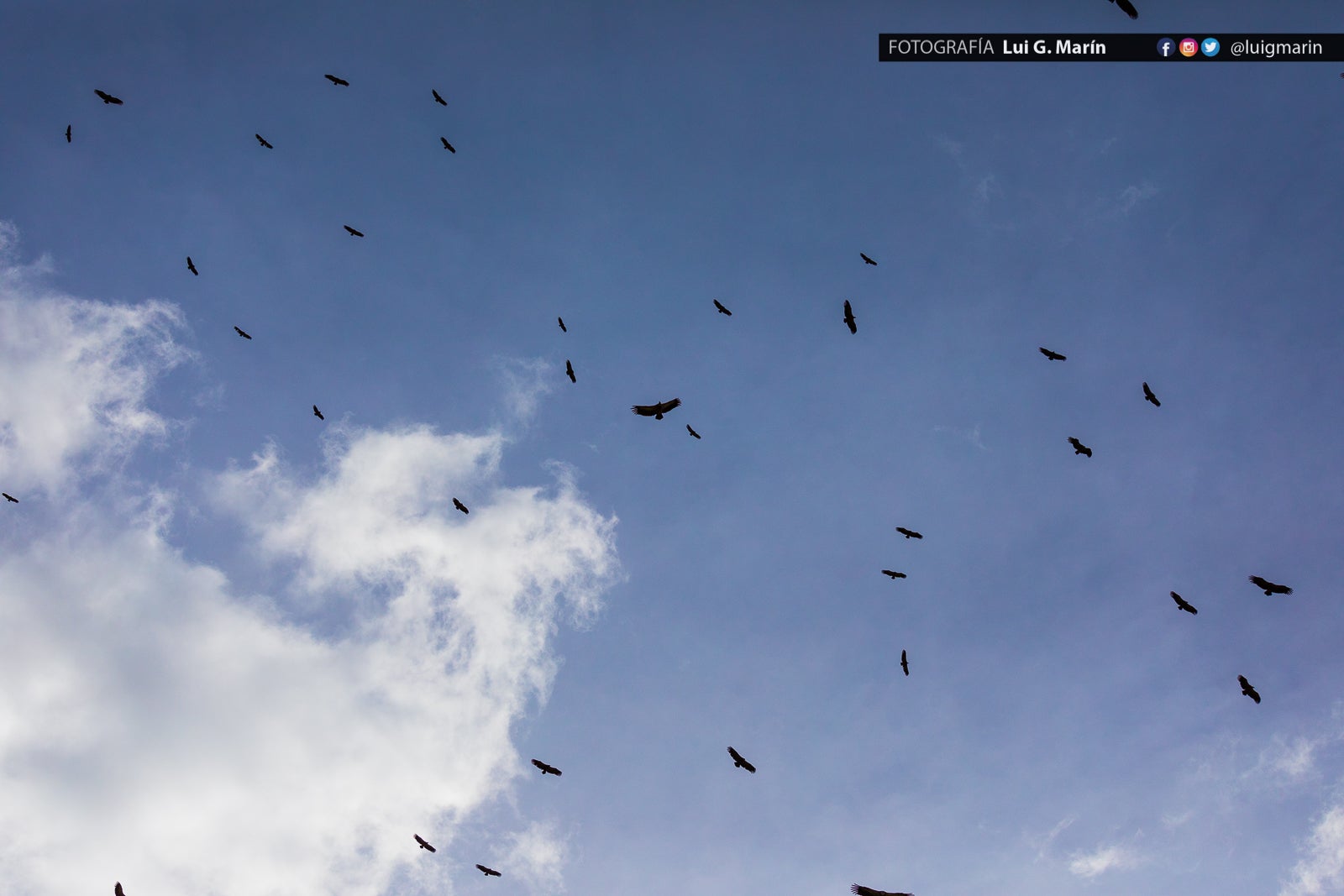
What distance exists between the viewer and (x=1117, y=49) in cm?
5228

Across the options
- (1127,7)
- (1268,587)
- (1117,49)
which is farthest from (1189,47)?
(1268,587)

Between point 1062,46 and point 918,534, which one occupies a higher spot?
point 1062,46

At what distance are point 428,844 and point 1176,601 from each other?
52387 millimetres

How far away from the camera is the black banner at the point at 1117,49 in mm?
50812

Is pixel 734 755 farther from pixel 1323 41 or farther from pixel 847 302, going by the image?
pixel 1323 41

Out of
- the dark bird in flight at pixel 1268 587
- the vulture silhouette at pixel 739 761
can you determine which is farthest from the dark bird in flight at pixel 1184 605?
the vulture silhouette at pixel 739 761

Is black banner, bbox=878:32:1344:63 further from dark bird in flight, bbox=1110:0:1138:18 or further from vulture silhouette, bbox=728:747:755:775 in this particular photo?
vulture silhouette, bbox=728:747:755:775

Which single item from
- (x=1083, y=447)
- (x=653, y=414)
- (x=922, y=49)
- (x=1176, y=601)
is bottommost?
(x=1176, y=601)

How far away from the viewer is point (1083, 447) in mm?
48656

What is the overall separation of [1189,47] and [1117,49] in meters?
4.58

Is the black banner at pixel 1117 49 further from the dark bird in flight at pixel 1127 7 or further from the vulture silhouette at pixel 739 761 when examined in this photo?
the vulture silhouette at pixel 739 761

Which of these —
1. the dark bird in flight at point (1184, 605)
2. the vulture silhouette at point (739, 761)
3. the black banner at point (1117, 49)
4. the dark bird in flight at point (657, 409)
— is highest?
the black banner at point (1117, 49)

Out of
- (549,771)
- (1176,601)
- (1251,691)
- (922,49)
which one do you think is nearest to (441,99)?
(922,49)

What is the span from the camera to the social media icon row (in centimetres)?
5166
